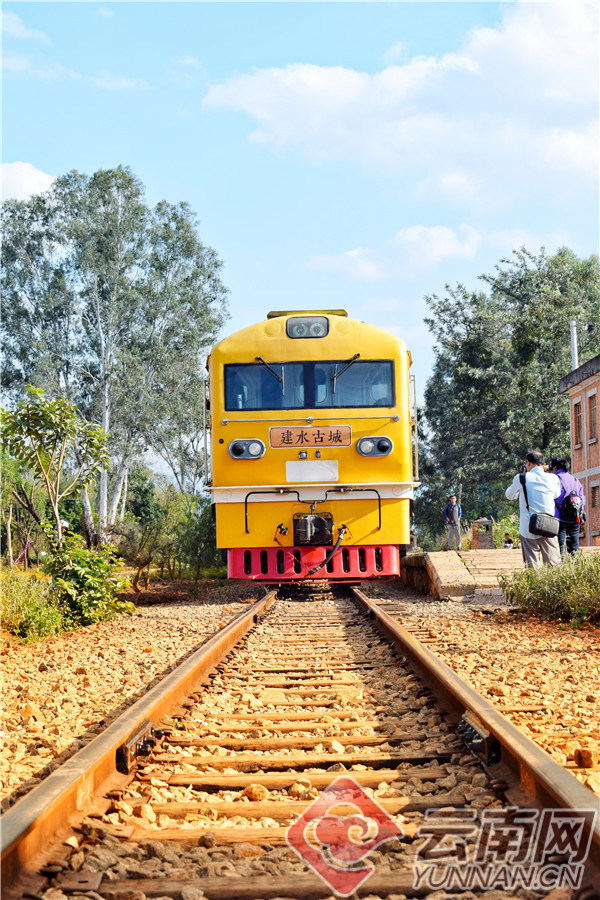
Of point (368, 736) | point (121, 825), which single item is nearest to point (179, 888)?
point (121, 825)

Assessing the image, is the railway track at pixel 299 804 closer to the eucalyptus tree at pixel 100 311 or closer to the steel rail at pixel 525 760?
the steel rail at pixel 525 760

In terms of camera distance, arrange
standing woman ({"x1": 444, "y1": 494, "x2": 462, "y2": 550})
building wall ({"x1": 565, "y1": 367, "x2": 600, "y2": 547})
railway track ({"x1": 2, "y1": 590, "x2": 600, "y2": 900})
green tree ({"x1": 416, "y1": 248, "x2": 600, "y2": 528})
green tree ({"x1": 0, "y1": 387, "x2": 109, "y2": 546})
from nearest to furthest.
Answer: railway track ({"x1": 2, "y1": 590, "x2": 600, "y2": 900})
green tree ({"x1": 0, "y1": 387, "x2": 109, "y2": 546})
standing woman ({"x1": 444, "y1": 494, "x2": 462, "y2": 550})
building wall ({"x1": 565, "y1": 367, "x2": 600, "y2": 547})
green tree ({"x1": 416, "y1": 248, "x2": 600, "y2": 528})

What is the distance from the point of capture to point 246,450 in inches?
423

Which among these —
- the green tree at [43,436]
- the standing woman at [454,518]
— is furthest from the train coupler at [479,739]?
the standing woman at [454,518]

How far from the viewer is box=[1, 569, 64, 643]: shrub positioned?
309 inches

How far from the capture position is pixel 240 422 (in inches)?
428

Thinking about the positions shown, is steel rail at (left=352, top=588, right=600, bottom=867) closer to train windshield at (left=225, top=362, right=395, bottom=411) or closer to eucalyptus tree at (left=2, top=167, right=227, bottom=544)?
train windshield at (left=225, top=362, right=395, bottom=411)

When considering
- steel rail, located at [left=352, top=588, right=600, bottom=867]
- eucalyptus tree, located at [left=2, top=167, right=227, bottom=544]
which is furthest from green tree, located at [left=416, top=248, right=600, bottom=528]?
steel rail, located at [left=352, top=588, right=600, bottom=867]

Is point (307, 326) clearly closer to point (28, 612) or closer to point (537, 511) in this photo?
point (537, 511)

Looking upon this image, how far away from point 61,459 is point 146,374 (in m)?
25.6

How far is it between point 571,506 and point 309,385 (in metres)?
3.57

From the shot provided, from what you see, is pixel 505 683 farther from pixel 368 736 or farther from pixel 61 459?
pixel 61 459

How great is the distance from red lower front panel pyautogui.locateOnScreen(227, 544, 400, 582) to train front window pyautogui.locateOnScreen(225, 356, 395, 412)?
5.84 ft

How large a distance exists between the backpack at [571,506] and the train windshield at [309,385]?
8.09 ft
